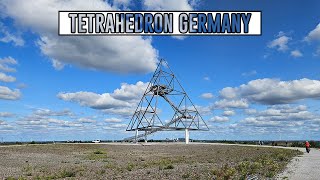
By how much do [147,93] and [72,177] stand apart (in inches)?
2662

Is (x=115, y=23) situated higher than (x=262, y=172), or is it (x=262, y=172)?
(x=115, y=23)

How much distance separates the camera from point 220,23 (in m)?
35.6

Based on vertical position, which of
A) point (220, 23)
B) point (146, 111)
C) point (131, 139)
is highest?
point (220, 23)

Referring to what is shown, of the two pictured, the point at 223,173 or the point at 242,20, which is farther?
the point at 242,20

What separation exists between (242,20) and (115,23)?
460 inches

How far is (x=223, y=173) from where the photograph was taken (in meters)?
22.0

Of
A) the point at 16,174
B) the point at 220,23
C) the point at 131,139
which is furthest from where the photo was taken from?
the point at 131,139

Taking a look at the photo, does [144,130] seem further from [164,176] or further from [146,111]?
[164,176]

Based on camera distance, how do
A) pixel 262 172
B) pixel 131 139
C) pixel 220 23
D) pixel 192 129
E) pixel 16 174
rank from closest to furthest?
pixel 262 172 < pixel 16 174 < pixel 220 23 < pixel 192 129 < pixel 131 139

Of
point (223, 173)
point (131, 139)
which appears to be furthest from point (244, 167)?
point (131, 139)

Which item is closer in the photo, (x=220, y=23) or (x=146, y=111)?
(x=220, y=23)

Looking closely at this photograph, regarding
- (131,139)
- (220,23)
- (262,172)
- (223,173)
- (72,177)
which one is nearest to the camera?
(223,173)

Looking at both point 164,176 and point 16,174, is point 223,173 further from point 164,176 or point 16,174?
point 16,174

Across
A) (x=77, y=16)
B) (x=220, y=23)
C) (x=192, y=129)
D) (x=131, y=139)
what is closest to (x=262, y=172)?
(x=220, y=23)
